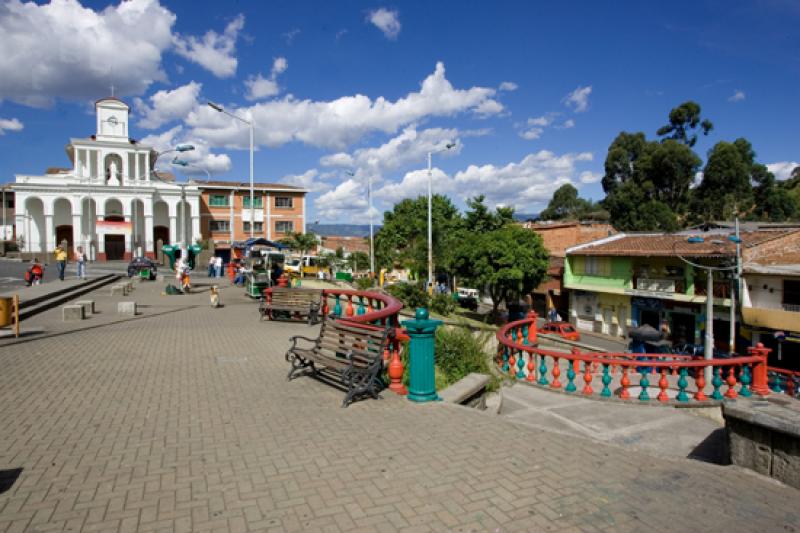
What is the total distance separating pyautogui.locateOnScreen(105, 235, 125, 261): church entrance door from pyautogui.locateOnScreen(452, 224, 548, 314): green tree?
33839 mm

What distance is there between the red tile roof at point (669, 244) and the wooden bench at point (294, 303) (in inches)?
785

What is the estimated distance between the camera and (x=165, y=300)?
19297 millimetres

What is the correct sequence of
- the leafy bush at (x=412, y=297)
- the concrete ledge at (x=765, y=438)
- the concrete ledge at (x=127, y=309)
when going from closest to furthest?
the concrete ledge at (x=765, y=438)
the concrete ledge at (x=127, y=309)
the leafy bush at (x=412, y=297)

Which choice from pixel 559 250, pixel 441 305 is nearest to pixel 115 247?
pixel 441 305

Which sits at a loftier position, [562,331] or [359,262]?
[359,262]

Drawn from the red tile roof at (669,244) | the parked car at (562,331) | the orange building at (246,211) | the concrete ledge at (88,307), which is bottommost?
the parked car at (562,331)

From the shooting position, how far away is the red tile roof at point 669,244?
2802 centimetres

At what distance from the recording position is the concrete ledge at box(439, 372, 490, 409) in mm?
6309

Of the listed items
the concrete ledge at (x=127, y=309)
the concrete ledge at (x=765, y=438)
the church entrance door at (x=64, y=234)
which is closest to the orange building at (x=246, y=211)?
Answer: the church entrance door at (x=64, y=234)

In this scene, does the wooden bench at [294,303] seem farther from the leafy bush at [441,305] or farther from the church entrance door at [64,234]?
the church entrance door at [64,234]

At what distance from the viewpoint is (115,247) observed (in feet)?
162

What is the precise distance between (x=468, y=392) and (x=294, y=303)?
7750mm

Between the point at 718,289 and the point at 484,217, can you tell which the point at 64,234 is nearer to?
the point at 484,217

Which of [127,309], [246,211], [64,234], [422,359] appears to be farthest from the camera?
[246,211]
